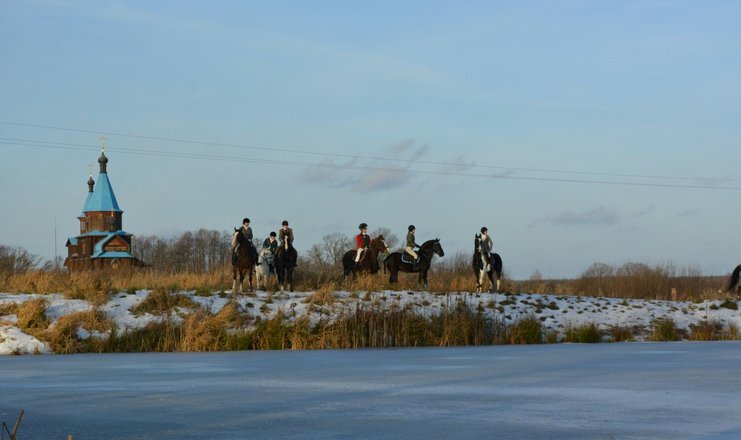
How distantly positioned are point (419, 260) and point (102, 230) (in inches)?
3004

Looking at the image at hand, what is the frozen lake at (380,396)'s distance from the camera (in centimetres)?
1006

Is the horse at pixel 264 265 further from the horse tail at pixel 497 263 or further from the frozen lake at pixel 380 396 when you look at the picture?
the frozen lake at pixel 380 396

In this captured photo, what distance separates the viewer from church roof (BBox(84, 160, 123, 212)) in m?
108

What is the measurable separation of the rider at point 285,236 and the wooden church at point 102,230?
7022 cm

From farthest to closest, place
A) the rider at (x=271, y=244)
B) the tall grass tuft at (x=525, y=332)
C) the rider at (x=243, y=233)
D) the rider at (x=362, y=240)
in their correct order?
1. the rider at (x=362, y=240)
2. the rider at (x=271, y=244)
3. the rider at (x=243, y=233)
4. the tall grass tuft at (x=525, y=332)

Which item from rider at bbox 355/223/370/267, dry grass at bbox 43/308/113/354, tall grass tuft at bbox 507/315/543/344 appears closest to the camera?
dry grass at bbox 43/308/113/354

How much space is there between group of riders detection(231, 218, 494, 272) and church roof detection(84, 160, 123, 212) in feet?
250

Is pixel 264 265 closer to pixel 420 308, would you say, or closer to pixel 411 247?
pixel 411 247

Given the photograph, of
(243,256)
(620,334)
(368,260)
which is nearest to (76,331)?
(243,256)

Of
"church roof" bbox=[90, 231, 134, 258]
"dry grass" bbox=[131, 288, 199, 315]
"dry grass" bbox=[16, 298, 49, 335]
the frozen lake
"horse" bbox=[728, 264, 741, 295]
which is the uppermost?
"church roof" bbox=[90, 231, 134, 258]

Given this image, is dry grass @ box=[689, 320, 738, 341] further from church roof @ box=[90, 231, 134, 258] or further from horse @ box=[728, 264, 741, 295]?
church roof @ box=[90, 231, 134, 258]

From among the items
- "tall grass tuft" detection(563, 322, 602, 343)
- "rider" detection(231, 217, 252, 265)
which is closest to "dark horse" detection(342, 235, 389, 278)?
"rider" detection(231, 217, 252, 265)

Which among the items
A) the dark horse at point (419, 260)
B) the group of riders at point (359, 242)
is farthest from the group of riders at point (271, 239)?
the dark horse at point (419, 260)

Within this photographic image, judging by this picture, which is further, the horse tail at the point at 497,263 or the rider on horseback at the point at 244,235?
the horse tail at the point at 497,263
